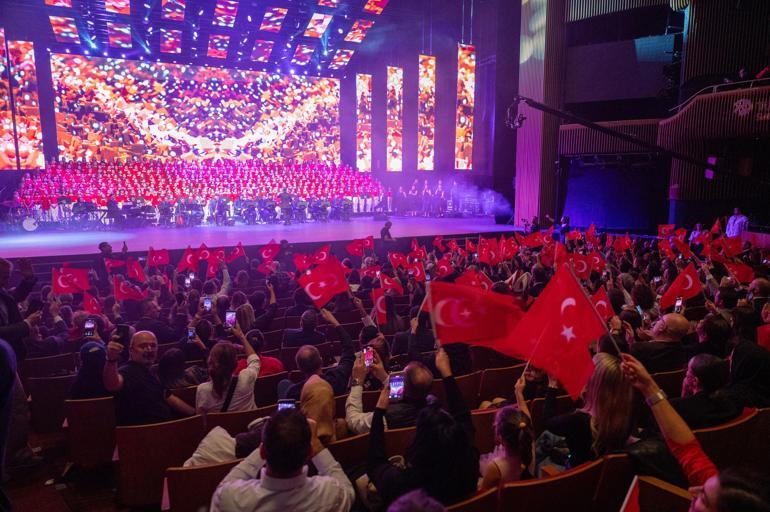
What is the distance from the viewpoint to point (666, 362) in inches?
171

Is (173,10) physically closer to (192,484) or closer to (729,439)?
(192,484)

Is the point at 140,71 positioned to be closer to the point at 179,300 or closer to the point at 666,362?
the point at 179,300

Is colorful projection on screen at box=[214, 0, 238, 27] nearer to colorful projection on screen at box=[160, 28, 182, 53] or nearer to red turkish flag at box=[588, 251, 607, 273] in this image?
colorful projection on screen at box=[160, 28, 182, 53]

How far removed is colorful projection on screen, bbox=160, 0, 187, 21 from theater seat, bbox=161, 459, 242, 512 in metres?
18.8

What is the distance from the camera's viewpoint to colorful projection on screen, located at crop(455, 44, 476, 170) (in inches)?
967

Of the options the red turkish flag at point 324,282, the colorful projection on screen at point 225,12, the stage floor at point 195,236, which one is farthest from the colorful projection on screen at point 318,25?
the red turkish flag at point 324,282

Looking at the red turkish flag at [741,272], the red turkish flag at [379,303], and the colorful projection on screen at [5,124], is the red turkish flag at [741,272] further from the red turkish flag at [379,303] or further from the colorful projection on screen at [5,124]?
the colorful projection on screen at [5,124]

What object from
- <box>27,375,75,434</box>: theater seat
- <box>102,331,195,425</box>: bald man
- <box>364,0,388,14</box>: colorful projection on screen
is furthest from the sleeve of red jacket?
<box>364,0,388,14</box>: colorful projection on screen

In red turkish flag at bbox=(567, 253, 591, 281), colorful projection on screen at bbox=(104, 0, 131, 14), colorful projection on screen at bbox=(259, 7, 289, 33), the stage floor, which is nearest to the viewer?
red turkish flag at bbox=(567, 253, 591, 281)

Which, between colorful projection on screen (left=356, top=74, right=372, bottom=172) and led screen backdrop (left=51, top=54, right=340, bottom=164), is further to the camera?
colorful projection on screen (left=356, top=74, right=372, bottom=172)

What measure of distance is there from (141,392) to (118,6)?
17.9 metres

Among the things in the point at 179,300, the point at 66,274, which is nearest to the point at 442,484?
the point at 179,300

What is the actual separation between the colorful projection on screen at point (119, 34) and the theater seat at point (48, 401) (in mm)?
17224

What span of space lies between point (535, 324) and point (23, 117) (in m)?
20.4
